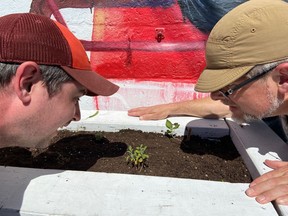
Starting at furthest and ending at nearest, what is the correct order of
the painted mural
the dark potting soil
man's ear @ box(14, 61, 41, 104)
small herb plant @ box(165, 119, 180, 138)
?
the painted mural < small herb plant @ box(165, 119, 180, 138) < the dark potting soil < man's ear @ box(14, 61, 41, 104)

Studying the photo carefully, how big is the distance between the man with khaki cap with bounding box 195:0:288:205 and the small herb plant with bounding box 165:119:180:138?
2.59 ft

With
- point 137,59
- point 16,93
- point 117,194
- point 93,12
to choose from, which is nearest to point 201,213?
point 117,194

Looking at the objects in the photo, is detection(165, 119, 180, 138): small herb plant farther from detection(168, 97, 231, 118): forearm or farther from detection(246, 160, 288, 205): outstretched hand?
detection(246, 160, 288, 205): outstretched hand

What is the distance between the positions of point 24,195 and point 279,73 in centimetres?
158

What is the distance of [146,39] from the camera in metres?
3.59

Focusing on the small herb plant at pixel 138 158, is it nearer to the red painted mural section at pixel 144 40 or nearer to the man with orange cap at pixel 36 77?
the man with orange cap at pixel 36 77

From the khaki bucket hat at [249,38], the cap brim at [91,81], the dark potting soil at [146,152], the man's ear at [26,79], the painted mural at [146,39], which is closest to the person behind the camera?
the man's ear at [26,79]

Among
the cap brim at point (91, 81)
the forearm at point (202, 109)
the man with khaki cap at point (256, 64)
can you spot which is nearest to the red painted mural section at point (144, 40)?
the forearm at point (202, 109)

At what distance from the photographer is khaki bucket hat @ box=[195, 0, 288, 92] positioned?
176cm

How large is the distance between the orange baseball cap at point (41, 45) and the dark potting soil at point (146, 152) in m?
1.03

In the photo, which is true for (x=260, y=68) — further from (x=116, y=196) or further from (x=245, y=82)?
(x=116, y=196)

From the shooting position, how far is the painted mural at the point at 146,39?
3500 mm

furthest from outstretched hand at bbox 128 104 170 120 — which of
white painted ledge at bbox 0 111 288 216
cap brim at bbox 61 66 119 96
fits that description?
cap brim at bbox 61 66 119 96

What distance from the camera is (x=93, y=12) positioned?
3.60 m
